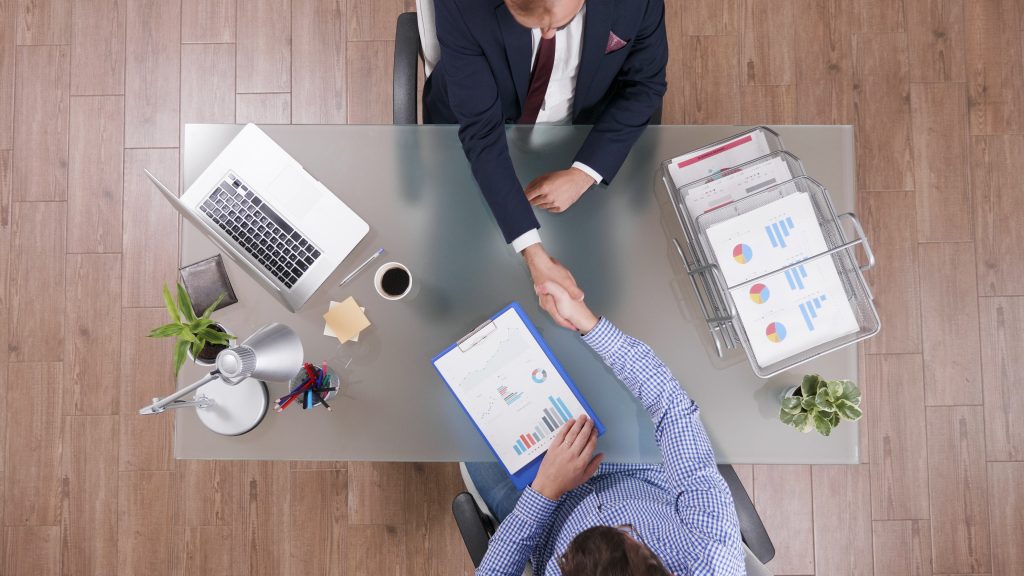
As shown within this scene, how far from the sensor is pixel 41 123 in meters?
2.21

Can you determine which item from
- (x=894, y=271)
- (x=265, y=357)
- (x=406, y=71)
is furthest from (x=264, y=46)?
(x=894, y=271)

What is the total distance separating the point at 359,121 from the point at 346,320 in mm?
Answer: 1151

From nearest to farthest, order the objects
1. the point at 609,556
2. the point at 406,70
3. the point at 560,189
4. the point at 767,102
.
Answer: the point at 609,556 < the point at 560,189 < the point at 406,70 < the point at 767,102

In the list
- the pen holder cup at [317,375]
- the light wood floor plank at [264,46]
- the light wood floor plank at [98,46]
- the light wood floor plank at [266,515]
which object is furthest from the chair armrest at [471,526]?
the light wood floor plank at [98,46]

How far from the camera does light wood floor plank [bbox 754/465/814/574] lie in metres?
2.08

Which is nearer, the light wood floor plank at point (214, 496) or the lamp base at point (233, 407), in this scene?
the lamp base at point (233, 407)

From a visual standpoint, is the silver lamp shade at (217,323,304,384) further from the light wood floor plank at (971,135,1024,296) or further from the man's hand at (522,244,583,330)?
the light wood floor plank at (971,135,1024,296)

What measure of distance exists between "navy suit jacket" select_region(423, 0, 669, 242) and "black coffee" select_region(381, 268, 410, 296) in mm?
248

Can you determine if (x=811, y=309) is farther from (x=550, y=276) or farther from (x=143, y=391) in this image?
(x=143, y=391)

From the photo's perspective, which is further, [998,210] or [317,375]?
[998,210]

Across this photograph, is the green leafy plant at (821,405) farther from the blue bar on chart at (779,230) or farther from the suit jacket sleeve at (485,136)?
the suit jacket sleeve at (485,136)

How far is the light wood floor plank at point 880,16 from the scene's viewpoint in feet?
7.18

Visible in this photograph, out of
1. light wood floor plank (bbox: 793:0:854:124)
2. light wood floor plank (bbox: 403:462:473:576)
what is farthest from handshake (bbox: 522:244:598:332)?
light wood floor plank (bbox: 793:0:854:124)

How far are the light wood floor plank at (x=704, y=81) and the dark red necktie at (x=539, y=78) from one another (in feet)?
3.28
